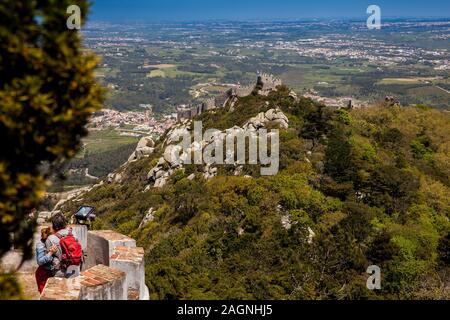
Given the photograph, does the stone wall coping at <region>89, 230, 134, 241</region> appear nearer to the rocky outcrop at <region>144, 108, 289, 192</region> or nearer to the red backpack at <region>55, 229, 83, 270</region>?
the red backpack at <region>55, 229, 83, 270</region>

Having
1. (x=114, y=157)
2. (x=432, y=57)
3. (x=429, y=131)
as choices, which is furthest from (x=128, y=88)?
(x=429, y=131)

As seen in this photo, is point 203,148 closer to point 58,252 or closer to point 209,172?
point 209,172

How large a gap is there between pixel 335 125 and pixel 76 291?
81.0 ft

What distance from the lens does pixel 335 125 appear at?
2912 centimetres

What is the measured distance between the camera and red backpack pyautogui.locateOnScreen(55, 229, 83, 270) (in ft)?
23.7

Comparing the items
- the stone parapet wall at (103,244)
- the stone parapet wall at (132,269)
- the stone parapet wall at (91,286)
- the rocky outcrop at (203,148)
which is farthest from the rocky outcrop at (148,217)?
the stone parapet wall at (91,286)

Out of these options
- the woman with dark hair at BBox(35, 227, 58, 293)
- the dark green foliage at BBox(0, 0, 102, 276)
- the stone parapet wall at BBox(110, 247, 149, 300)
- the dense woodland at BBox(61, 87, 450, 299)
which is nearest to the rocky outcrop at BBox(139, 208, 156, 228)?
the dense woodland at BBox(61, 87, 450, 299)

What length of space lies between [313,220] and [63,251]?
12.6m

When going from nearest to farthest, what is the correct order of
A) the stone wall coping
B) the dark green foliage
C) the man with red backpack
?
1. the dark green foliage
2. the man with red backpack
3. the stone wall coping

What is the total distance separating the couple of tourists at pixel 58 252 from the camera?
7.15 meters

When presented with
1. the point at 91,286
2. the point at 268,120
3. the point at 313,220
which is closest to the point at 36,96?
the point at 91,286

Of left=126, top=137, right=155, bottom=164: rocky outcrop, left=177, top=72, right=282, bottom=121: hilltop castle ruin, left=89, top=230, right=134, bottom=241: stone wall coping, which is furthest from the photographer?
left=126, top=137, right=155, bottom=164: rocky outcrop
